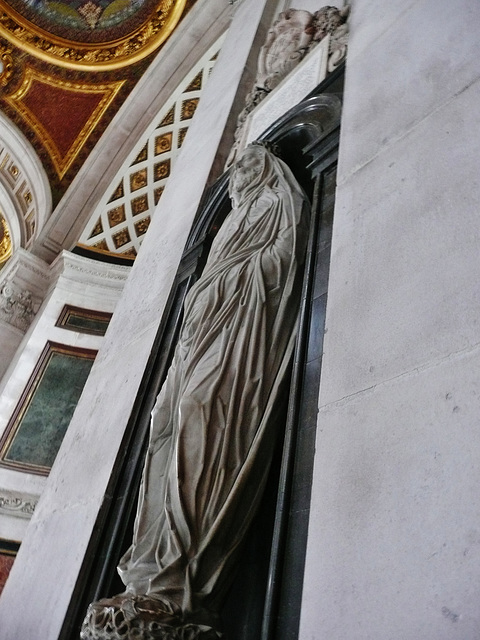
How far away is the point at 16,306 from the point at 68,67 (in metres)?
3.88

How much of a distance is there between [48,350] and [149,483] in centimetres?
597

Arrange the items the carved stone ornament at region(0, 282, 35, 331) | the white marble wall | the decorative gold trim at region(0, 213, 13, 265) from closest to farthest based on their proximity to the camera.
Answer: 1. the white marble wall
2. the carved stone ornament at region(0, 282, 35, 331)
3. the decorative gold trim at region(0, 213, 13, 265)

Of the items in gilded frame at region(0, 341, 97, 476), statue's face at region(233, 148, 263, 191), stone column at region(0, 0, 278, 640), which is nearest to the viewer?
stone column at region(0, 0, 278, 640)

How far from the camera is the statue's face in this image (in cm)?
274

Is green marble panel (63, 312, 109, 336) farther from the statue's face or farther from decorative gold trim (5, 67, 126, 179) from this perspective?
the statue's face

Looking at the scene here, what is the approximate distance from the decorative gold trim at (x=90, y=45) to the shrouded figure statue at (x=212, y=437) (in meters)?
7.38

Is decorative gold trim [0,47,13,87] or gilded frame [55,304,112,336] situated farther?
decorative gold trim [0,47,13,87]

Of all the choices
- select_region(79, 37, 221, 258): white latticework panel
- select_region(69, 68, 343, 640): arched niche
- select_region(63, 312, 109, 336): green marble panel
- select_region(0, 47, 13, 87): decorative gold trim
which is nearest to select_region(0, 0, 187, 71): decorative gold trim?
select_region(0, 47, 13, 87): decorative gold trim

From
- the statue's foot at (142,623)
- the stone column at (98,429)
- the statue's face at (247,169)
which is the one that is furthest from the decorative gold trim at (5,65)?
→ the statue's foot at (142,623)

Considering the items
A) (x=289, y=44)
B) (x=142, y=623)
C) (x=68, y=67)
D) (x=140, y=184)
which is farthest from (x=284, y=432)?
(x=68, y=67)

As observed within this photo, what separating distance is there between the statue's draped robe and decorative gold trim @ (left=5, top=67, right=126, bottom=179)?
24.5 feet

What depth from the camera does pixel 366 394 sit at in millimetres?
1387

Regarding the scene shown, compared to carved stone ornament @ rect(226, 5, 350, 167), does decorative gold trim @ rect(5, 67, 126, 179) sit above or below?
above

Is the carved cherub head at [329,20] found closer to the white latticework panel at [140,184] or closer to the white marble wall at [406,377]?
the white marble wall at [406,377]
